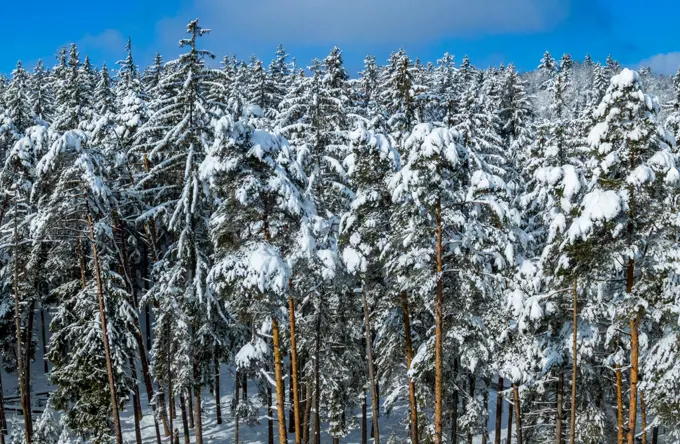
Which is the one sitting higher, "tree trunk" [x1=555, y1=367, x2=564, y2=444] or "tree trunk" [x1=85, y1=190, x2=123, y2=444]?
"tree trunk" [x1=85, y1=190, x2=123, y2=444]

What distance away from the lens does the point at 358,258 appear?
17266 millimetres

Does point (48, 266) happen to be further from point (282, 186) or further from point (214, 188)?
point (282, 186)

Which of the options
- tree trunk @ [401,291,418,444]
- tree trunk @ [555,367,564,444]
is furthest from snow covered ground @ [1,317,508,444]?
tree trunk @ [401,291,418,444]

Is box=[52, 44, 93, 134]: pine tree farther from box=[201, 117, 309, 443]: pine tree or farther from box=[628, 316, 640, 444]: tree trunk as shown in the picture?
box=[628, 316, 640, 444]: tree trunk

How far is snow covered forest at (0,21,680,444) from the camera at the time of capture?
13758mm

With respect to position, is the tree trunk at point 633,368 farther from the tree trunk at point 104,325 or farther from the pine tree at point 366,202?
the tree trunk at point 104,325

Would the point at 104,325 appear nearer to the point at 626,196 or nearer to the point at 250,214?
the point at 250,214

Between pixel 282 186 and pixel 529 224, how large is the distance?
17.9m

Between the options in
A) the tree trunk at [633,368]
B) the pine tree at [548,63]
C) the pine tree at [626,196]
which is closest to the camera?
the pine tree at [626,196]

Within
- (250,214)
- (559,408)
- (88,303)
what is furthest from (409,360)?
(88,303)

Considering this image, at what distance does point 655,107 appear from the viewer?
13.5m

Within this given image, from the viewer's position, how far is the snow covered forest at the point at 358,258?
45.1 ft

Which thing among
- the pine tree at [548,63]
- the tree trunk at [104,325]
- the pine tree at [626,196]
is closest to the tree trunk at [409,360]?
the pine tree at [626,196]

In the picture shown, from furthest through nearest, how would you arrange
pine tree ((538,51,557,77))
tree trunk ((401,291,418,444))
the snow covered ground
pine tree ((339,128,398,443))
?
pine tree ((538,51,557,77)) → the snow covered ground → tree trunk ((401,291,418,444)) → pine tree ((339,128,398,443))
